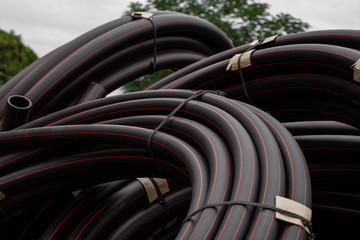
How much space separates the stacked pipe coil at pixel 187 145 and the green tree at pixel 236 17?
3.08 meters

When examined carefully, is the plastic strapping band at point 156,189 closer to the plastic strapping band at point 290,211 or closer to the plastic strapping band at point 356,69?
the plastic strapping band at point 290,211

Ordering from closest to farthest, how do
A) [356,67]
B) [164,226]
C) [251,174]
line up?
[251,174]
[356,67]
[164,226]

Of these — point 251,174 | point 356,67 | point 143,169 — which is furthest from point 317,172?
point 143,169

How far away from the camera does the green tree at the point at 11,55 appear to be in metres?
7.18

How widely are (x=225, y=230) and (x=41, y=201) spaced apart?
1314 mm

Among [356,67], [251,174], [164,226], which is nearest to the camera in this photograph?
[251,174]

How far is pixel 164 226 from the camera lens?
8.54 ft

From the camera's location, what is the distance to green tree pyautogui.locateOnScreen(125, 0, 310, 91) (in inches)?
226

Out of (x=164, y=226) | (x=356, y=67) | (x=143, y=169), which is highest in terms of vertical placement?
(x=356, y=67)

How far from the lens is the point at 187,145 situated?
195 cm

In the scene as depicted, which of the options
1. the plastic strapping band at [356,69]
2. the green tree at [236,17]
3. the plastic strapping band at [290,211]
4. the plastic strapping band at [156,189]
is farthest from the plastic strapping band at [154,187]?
the green tree at [236,17]

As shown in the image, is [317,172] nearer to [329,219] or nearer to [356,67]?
[329,219]

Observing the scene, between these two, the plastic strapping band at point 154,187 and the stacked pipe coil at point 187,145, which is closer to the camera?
the stacked pipe coil at point 187,145

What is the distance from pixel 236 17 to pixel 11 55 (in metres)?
3.86
